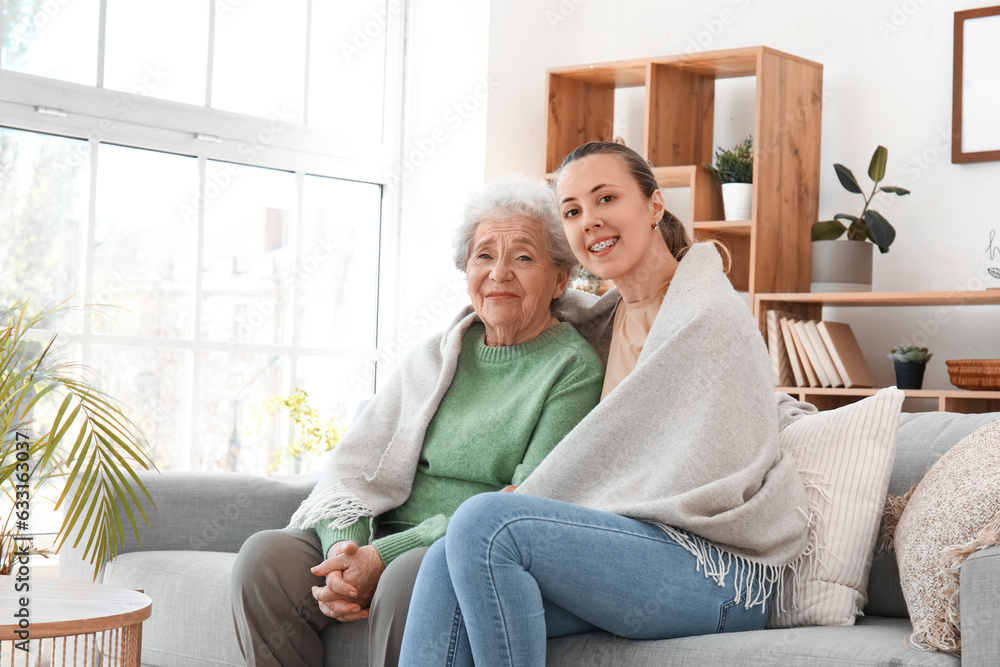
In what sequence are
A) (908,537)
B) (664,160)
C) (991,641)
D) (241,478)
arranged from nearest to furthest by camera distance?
(991,641), (908,537), (241,478), (664,160)

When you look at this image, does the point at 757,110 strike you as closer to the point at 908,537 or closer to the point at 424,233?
the point at 424,233

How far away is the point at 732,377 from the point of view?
1.59 meters

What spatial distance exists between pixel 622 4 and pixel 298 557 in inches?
120

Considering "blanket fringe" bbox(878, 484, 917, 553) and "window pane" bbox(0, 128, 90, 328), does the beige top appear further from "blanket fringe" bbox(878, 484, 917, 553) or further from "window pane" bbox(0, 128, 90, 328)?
"window pane" bbox(0, 128, 90, 328)

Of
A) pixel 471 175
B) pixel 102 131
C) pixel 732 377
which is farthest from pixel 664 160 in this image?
pixel 732 377

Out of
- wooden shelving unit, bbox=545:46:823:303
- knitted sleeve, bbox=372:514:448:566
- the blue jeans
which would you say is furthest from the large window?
the blue jeans

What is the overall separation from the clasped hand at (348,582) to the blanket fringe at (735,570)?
526mm

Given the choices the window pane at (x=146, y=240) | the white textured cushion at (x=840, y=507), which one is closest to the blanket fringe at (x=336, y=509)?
the white textured cushion at (x=840, y=507)

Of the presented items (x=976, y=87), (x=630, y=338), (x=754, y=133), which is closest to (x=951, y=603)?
(x=630, y=338)

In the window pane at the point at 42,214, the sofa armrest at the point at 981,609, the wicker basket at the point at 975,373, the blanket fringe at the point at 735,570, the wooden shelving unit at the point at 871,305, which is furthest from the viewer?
the window pane at the point at 42,214

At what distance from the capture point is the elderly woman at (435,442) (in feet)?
5.80

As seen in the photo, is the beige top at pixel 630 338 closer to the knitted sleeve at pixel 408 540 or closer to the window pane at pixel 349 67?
the knitted sleeve at pixel 408 540

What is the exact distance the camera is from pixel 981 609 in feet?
4.22

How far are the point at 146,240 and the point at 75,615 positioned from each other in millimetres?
2245
